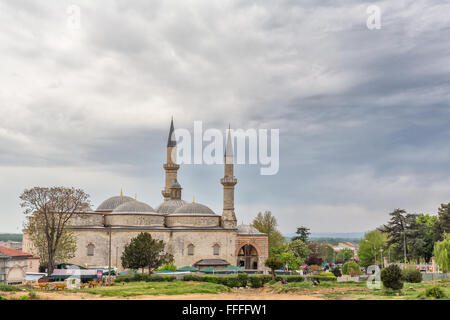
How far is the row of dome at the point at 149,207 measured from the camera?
6053 centimetres

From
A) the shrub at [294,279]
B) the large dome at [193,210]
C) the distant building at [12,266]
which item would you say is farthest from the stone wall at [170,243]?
the shrub at [294,279]

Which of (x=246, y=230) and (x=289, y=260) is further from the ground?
(x=246, y=230)

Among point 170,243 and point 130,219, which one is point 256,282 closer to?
point 170,243

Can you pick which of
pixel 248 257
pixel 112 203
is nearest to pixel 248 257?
pixel 248 257

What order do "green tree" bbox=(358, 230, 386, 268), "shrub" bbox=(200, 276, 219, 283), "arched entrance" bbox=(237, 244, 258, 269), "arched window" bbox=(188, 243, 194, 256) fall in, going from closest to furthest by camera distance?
1. "shrub" bbox=(200, 276, 219, 283)
2. "arched window" bbox=(188, 243, 194, 256)
3. "arched entrance" bbox=(237, 244, 258, 269)
4. "green tree" bbox=(358, 230, 386, 268)

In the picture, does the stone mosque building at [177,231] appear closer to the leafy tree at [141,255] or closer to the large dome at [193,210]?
the large dome at [193,210]

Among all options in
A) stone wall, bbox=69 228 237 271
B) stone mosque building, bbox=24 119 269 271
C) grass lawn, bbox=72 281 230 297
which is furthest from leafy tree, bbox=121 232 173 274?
stone wall, bbox=69 228 237 271

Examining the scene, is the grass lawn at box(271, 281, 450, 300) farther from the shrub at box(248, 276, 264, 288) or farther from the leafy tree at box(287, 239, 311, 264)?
the leafy tree at box(287, 239, 311, 264)

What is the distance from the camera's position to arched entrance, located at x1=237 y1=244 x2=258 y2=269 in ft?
223

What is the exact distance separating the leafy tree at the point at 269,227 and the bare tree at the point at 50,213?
3650 centimetres

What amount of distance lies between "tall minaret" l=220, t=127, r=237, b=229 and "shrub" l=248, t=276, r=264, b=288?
19.0 meters

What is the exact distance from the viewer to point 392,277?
111 feet

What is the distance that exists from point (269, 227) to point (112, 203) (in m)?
27.1

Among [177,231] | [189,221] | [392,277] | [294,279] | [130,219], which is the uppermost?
[130,219]
